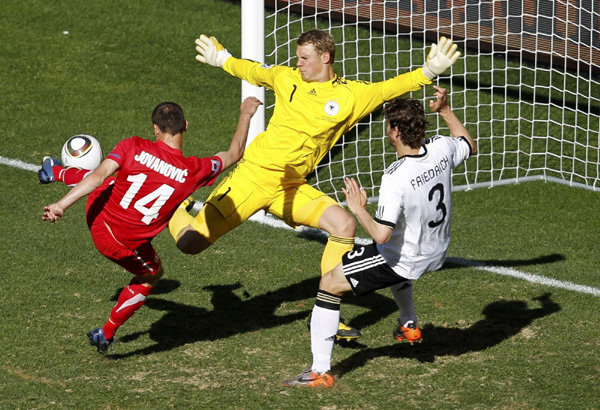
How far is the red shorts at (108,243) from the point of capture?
730 cm

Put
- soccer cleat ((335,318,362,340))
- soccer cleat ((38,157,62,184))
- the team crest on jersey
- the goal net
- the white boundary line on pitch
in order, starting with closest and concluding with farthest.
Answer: soccer cleat ((38,157,62,184)) < soccer cleat ((335,318,362,340)) < the team crest on jersey < the white boundary line on pitch < the goal net

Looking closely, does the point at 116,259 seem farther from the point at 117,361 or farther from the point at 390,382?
the point at 390,382

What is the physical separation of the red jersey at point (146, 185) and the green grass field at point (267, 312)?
42.4 inches

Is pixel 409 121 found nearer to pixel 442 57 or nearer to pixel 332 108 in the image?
pixel 442 57

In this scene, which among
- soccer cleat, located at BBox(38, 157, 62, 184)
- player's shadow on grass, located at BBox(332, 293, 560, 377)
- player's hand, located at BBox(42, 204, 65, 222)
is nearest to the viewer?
player's hand, located at BBox(42, 204, 65, 222)

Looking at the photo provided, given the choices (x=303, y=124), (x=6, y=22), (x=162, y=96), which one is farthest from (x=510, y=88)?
(x=6, y=22)

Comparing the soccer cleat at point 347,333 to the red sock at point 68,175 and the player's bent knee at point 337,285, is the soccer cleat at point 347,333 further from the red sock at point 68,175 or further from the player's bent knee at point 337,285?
the red sock at point 68,175

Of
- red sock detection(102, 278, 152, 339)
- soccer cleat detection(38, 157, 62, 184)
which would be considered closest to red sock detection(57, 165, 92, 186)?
soccer cleat detection(38, 157, 62, 184)

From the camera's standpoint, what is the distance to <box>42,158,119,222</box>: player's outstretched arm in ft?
21.4

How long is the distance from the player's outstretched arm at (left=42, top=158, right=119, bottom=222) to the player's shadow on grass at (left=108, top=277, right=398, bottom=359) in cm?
155

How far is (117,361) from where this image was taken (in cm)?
752

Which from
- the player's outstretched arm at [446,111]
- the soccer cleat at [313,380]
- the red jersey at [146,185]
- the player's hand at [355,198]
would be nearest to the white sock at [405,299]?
the soccer cleat at [313,380]

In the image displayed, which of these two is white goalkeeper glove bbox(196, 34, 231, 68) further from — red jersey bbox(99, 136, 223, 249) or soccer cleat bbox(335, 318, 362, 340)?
soccer cleat bbox(335, 318, 362, 340)

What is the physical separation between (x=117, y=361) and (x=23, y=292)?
1.64m
